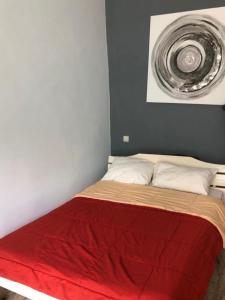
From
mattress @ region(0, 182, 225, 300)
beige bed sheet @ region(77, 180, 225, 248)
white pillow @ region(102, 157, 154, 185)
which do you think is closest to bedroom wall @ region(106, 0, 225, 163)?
white pillow @ region(102, 157, 154, 185)

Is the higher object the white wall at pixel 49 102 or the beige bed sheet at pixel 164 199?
the white wall at pixel 49 102

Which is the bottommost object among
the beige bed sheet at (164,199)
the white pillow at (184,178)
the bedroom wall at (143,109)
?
the beige bed sheet at (164,199)

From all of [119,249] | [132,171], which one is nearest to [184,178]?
[132,171]

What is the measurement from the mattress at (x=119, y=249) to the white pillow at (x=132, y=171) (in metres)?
0.38

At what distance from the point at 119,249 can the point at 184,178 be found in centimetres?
126

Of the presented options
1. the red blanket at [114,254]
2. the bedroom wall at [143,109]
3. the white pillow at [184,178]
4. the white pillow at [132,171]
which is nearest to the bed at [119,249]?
the red blanket at [114,254]

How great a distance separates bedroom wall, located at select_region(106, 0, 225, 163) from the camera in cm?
310

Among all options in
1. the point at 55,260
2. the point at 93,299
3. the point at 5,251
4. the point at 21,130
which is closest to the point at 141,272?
the point at 93,299

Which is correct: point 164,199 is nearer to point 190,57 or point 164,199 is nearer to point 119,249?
point 119,249

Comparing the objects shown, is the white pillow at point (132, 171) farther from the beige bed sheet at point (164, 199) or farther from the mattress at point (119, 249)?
the mattress at point (119, 249)

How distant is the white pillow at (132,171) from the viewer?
3.03 meters

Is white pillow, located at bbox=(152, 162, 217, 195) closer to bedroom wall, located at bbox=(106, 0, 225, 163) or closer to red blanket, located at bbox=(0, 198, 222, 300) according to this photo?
bedroom wall, located at bbox=(106, 0, 225, 163)

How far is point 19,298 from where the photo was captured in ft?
6.77

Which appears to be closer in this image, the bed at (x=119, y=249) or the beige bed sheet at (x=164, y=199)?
the bed at (x=119, y=249)
